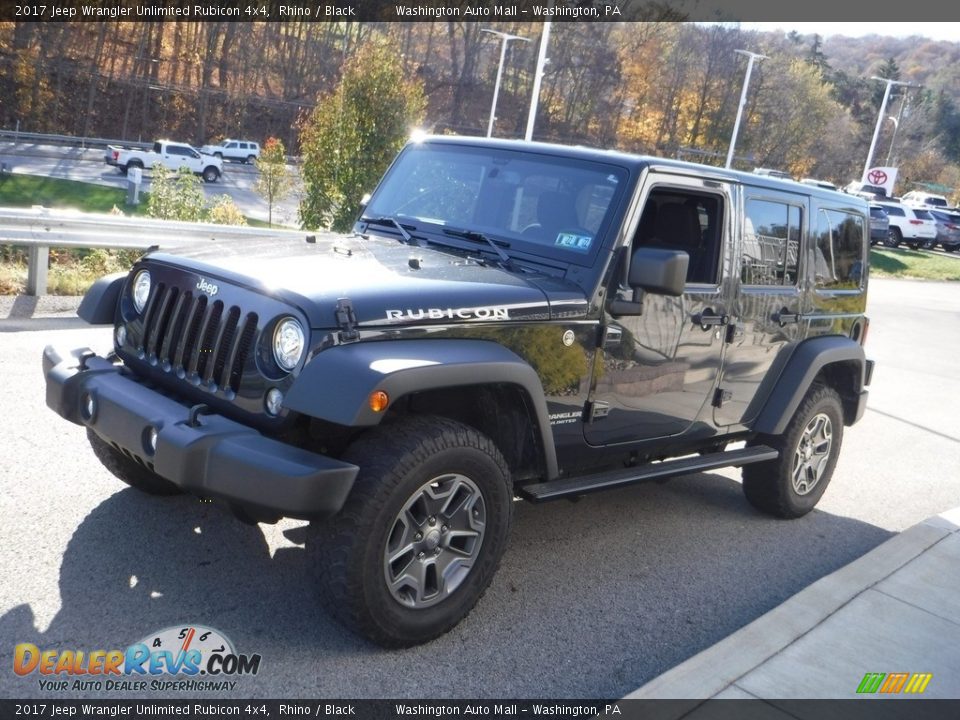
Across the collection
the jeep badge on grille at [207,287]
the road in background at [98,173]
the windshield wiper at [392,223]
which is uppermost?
the windshield wiper at [392,223]

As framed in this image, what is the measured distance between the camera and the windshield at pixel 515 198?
14.8 feet

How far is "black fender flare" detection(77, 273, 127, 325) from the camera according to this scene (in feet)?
14.7

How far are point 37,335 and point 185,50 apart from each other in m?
62.0

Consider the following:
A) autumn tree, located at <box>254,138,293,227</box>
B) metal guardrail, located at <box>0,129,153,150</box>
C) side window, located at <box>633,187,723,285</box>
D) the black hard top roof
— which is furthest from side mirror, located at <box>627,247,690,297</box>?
metal guardrail, located at <box>0,129,153,150</box>

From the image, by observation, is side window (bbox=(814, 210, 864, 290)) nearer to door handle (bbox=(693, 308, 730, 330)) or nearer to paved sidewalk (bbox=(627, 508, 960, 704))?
door handle (bbox=(693, 308, 730, 330))

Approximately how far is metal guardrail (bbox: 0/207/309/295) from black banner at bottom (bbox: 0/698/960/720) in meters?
5.66

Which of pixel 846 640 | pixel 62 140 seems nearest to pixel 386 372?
pixel 846 640

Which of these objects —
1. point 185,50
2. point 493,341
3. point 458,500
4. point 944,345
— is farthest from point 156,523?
point 185,50

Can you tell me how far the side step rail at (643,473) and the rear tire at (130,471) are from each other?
188 centimetres

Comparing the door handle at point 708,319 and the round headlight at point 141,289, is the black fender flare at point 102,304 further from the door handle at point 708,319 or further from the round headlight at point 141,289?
the door handle at point 708,319

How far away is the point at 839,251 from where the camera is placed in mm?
6121

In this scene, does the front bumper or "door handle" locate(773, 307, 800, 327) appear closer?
the front bumper

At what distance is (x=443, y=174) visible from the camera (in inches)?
199

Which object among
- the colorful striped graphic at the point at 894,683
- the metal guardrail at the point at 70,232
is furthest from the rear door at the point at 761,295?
the metal guardrail at the point at 70,232
